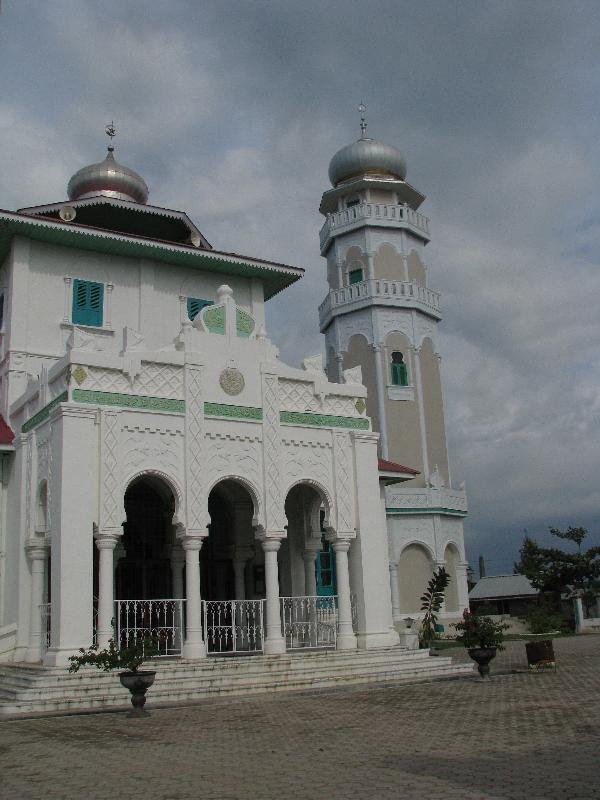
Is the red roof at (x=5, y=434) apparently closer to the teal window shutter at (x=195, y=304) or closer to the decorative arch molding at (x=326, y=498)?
the teal window shutter at (x=195, y=304)

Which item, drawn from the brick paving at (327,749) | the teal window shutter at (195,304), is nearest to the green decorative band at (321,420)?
the teal window shutter at (195,304)

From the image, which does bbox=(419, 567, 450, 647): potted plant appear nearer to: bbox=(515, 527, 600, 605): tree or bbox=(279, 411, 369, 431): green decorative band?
bbox=(279, 411, 369, 431): green decorative band

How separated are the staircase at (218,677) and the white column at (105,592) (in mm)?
799

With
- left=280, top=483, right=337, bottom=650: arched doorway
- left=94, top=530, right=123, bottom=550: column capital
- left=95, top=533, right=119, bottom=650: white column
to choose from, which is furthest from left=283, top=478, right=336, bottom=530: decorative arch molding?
left=95, top=533, right=119, bottom=650: white column

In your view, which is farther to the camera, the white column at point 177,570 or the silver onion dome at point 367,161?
the silver onion dome at point 367,161

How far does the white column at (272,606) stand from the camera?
1570cm

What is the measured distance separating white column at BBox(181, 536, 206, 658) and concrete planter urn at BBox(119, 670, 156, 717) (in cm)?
291

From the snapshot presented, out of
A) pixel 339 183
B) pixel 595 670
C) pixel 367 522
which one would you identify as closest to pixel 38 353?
pixel 367 522

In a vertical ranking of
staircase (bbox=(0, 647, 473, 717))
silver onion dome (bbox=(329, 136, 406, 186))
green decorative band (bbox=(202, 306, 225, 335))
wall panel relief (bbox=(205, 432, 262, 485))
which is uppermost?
silver onion dome (bbox=(329, 136, 406, 186))

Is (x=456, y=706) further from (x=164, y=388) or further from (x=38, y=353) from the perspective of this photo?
(x=38, y=353)

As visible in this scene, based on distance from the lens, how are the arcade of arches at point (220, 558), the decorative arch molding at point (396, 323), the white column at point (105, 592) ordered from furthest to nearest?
1. the decorative arch molding at point (396, 323)
2. the arcade of arches at point (220, 558)
3. the white column at point (105, 592)

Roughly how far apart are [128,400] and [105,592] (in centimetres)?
Result: 342

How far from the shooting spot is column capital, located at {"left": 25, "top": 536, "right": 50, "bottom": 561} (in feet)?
51.5

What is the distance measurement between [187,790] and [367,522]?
35.4 feet
